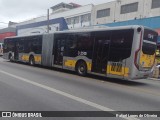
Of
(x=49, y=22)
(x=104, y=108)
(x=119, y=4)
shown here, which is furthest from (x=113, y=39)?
(x=119, y=4)

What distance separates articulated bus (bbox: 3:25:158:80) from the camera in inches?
554

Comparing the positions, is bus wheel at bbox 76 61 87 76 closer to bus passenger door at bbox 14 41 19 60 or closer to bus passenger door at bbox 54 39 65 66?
bus passenger door at bbox 54 39 65 66

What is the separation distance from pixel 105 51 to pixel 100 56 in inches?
19.5

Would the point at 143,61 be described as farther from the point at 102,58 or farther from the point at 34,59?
the point at 34,59

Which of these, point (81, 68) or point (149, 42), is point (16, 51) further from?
point (149, 42)

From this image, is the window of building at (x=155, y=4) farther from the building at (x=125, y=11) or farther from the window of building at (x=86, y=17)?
the window of building at (x=86, y=17)

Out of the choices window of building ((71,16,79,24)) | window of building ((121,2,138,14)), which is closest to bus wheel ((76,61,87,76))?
window of building ((121,2,138,14))

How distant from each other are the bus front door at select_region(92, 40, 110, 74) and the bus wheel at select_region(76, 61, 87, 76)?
0.93 metres

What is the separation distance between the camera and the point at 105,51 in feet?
51.3

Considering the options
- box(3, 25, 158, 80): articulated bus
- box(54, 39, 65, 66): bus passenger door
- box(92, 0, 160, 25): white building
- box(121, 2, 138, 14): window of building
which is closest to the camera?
box(3, 25, 158, 80): articulated bus

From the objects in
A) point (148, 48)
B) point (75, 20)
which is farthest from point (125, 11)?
point (148, 48)

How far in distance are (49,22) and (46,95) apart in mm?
39992

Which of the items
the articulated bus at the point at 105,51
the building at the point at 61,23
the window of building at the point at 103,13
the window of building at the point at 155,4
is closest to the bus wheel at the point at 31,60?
the articulated bus at the point at 105,51

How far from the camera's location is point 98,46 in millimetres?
16172
